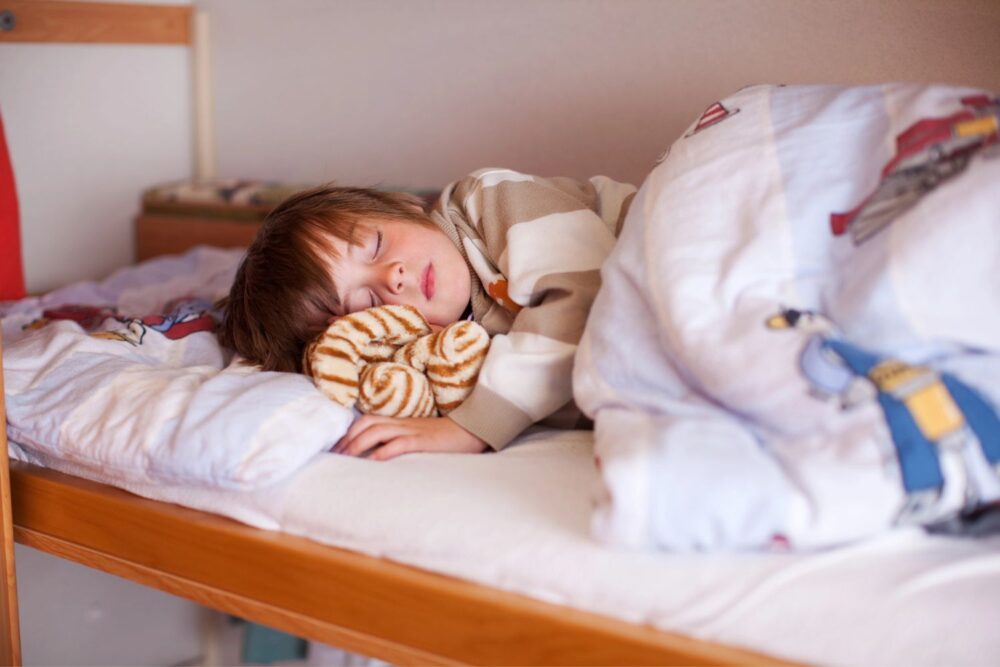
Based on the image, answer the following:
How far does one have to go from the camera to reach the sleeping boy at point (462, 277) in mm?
976

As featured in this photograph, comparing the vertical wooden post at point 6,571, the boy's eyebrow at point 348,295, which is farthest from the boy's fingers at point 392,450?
the vertical wooden post at point 6,571

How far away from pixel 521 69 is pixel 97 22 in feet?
2.68

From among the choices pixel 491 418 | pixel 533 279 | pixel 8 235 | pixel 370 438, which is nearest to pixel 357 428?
pixel 370 438

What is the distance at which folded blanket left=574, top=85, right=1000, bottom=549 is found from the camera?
0.68 metres

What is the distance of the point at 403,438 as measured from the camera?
0.95 metres

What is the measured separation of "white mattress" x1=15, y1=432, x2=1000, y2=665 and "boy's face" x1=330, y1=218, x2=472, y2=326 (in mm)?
254

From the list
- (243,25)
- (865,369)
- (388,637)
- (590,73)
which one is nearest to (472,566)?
(388,637)

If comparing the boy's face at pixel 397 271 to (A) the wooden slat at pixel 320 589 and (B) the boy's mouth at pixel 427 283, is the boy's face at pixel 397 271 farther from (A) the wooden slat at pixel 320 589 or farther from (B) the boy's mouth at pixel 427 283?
Answer: (A) the wooden slat at pixel 320 589

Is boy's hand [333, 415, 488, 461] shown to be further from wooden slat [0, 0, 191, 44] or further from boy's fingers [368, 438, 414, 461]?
wooden slat [0, 0, 191, 44]

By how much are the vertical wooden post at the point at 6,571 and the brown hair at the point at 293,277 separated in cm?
27

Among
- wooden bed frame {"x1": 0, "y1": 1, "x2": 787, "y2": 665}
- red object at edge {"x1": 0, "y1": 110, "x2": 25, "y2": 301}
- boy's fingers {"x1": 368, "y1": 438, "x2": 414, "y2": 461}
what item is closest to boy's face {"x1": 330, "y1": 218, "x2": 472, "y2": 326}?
boy's fingers {"x1": 368, "y1": 438, "x2": 414, "y2": 461}

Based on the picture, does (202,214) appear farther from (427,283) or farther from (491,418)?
(491,418)

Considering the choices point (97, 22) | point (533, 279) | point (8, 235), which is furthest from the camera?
point (97, 22)

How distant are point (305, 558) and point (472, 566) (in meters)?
0.16
